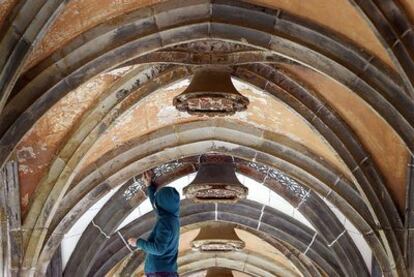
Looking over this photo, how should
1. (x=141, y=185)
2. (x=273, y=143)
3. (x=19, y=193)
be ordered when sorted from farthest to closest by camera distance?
Result: (x=141, y=185)
(x=273, y=143)
(x=19, y=193)

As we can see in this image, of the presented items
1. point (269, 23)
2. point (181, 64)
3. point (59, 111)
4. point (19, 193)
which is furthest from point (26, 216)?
point (269, 23)

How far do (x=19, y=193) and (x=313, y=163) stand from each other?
3446 millimetres

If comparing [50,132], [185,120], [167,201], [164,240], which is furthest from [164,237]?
[185,120]

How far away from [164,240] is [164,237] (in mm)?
26

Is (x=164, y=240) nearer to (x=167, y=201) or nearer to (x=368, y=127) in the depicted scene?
(x=167, y=201)

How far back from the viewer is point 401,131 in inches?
543

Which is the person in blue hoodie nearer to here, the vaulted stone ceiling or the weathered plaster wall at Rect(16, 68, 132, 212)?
the vaulted stone ceiling

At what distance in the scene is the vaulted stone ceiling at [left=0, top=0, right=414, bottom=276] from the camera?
1334 centimetres

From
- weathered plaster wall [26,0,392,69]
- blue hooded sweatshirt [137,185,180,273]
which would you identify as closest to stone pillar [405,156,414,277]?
weathered plaster wall [26,0,392,69]

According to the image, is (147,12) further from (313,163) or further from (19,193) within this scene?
(313,163)

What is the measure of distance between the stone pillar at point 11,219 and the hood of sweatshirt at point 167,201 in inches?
182

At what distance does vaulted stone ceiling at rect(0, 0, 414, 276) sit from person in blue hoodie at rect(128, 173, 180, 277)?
164cm

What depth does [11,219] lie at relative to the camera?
15.8 m

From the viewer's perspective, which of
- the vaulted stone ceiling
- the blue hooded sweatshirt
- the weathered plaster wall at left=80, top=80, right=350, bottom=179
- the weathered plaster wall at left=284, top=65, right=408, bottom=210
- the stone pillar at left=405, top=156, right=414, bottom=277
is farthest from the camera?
the weathered plaster wall at left=80, top=80, right=350, bottom=179
